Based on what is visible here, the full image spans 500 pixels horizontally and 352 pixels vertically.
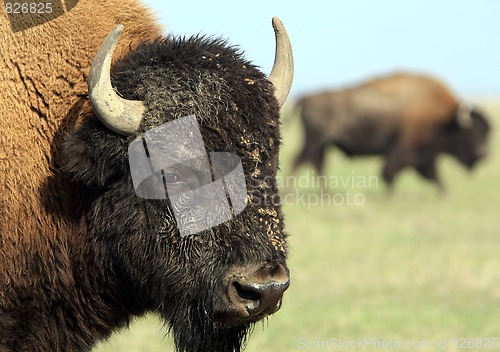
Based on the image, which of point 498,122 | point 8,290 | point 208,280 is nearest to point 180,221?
point 208,280

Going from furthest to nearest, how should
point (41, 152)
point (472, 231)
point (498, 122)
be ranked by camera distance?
1. point (498, 122)
2. point (472, 231)
3. point (41, 152)

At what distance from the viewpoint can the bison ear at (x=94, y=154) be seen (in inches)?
150

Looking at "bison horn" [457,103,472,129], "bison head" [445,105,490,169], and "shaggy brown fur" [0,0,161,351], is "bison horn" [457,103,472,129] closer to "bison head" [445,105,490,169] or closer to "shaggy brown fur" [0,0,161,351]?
"bison head" [445,105,490,169]

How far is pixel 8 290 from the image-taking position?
3893 millimetres

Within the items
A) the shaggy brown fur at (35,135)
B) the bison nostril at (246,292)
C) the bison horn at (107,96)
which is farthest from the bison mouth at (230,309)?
the bison horn at (107,96)

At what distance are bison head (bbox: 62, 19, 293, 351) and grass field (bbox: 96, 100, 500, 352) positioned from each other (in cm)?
51

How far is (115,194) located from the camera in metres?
3.89

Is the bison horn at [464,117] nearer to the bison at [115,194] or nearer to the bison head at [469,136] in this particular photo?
the bison head at [469,136]

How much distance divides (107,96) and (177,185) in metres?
0.53

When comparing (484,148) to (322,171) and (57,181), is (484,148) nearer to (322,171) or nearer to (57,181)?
(322,171)

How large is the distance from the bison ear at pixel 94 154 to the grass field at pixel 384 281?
0.97 m

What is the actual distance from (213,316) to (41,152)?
119cm

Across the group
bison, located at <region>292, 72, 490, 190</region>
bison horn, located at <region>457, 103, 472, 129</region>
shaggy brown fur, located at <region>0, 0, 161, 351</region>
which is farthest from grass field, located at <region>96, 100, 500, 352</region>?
bison horn, located at <region>457, 103, 472, 129</region>

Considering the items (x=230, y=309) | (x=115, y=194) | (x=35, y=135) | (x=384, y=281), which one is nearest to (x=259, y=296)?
(x=230, y=309)
